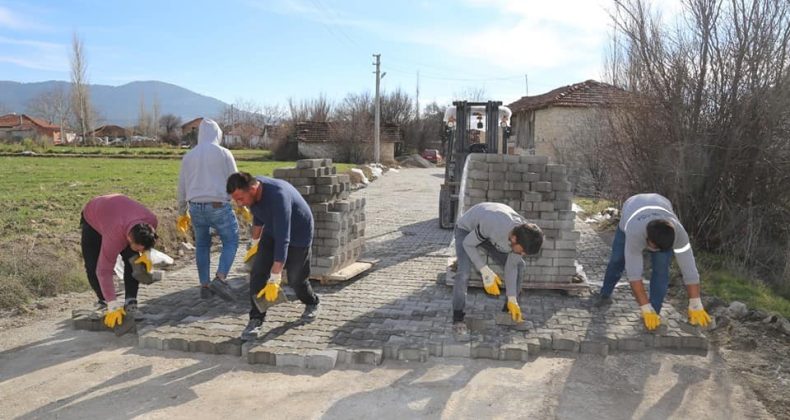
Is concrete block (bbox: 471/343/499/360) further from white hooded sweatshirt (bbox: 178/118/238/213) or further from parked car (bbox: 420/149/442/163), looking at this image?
parked car (bbox: 420/149/442/163)


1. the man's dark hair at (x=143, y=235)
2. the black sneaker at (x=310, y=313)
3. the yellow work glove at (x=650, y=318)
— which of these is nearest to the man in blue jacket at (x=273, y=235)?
the black sneaker at (x=310, y=313)

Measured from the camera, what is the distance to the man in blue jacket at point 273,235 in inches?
175

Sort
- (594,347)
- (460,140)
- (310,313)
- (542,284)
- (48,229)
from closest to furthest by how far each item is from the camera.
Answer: (594,347), (310,313), (542,284), (48,229), (460,140)

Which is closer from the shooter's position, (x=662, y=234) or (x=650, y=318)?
(x=662, y=234)

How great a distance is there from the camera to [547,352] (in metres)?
4.64

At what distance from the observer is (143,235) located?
15.0 feet

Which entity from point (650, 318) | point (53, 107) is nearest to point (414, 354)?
point (650, 318)

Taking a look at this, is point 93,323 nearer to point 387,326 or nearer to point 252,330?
point 252,330

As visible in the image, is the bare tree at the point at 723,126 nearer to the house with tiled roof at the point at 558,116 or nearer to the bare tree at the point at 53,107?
the house with tiled roof at the point at 558,116

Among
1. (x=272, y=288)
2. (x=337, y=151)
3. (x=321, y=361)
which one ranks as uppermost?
(x=337, y=151)

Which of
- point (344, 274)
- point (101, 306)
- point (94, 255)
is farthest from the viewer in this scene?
point (344, 274)

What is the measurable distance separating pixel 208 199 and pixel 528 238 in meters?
3.21

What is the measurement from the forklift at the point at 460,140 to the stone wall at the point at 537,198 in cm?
423

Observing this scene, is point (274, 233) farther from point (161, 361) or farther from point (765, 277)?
point (765, 277)
